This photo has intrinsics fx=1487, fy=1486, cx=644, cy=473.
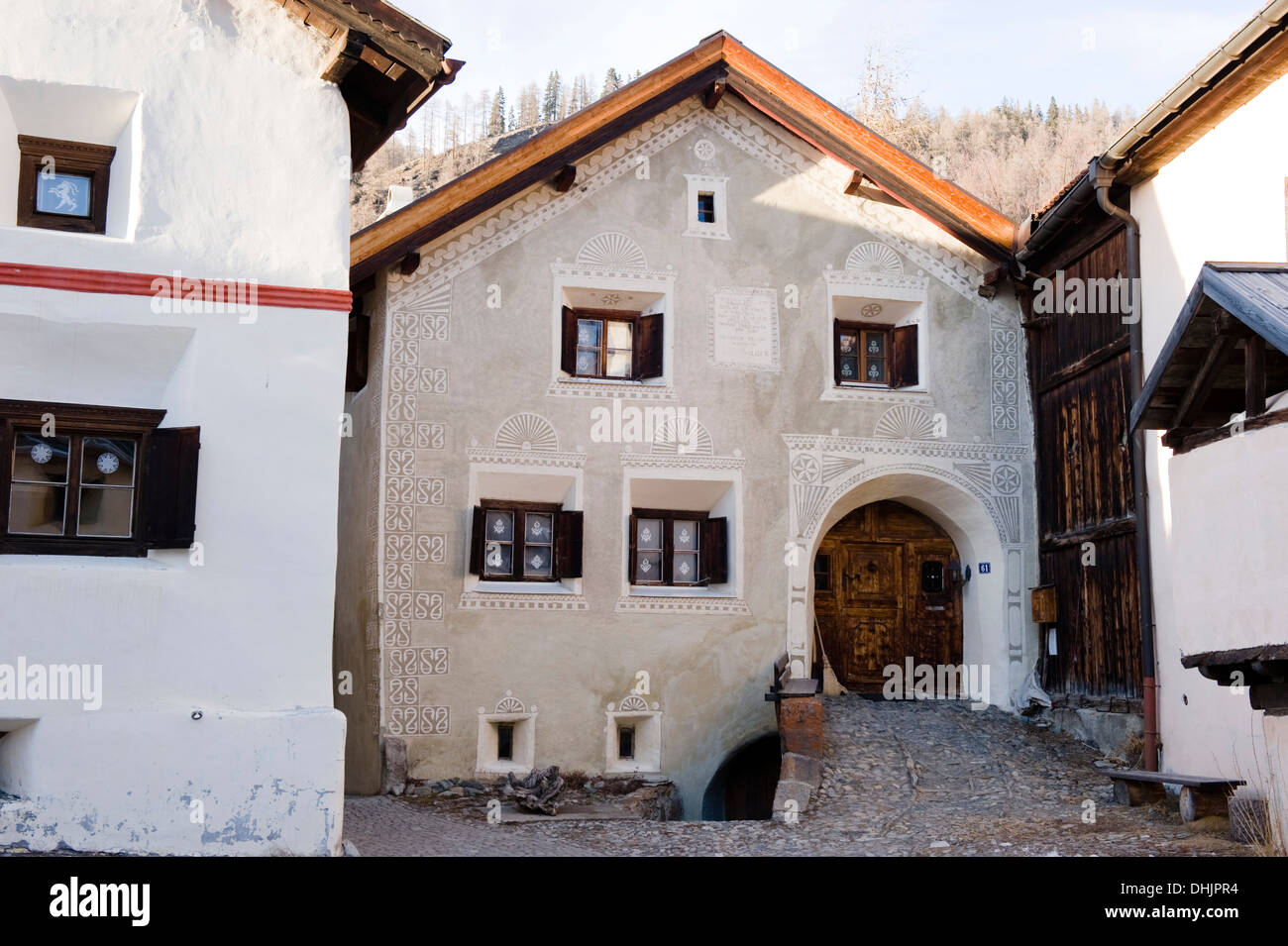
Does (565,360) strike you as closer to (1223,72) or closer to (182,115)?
(182,115)

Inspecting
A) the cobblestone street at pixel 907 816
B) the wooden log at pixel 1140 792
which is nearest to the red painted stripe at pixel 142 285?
the cobblestone street at pixel 907 816

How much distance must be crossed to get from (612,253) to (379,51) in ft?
16.6

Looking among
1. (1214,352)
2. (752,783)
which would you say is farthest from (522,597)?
(1214,352)

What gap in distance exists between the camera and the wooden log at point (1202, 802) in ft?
35.6

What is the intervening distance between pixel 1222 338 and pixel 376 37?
6.06 metres

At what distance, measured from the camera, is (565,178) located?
14781 mm

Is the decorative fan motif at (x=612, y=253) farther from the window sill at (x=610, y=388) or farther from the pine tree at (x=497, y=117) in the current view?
the pine tree at (x=497, y=117)

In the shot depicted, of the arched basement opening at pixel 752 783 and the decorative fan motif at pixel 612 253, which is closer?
the decorative fan motif at pixel 612 253

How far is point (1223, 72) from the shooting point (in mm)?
11547

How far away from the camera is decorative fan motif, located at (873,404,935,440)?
15.3 m

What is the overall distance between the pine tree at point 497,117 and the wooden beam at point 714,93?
54.7 metres

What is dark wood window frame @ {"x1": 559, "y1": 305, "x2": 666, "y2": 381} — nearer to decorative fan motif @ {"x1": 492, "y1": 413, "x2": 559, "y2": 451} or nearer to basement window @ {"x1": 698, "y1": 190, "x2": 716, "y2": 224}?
decorative fan motif @ {"x1": 492, "y1": 413, "x2": 559, "y2": 451}

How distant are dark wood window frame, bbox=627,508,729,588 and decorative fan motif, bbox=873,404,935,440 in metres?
1.94

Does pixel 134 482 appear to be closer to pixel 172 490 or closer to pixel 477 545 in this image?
pixel 172 490
